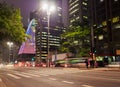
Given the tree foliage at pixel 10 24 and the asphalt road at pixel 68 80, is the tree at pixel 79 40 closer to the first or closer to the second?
the asphalt road at pixel 68 80

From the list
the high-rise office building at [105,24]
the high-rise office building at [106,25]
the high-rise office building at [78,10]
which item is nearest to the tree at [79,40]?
the high-rise office building at [105,24]

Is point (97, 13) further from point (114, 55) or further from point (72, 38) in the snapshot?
point (72, 38)

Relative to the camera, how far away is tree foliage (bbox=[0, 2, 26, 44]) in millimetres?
17141

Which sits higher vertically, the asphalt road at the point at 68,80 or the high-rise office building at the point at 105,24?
the high-rise office building at the point at 105,24

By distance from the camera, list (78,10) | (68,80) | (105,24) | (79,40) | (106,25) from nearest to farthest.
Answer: (68,80) < (79,40) < (106,25) < (105,24) < (78,10)

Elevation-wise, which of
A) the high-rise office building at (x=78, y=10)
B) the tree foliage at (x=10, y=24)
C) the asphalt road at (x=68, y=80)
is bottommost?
the asphalt road at (x=68, y=80)

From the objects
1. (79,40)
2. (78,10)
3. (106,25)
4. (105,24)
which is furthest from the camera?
(78,10)

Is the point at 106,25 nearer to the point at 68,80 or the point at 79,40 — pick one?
the point at 79,40

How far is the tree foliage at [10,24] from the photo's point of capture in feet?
56.2

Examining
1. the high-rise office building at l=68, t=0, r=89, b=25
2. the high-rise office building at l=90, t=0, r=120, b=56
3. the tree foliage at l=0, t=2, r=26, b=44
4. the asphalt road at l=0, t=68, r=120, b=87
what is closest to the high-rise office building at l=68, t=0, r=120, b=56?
the high-rise office building at l=90, t=0, r=120, b=56

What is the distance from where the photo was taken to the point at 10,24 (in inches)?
696

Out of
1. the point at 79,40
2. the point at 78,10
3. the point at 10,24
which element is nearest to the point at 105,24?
the point at 79,40

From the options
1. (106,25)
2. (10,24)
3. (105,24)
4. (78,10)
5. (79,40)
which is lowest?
(10,24)

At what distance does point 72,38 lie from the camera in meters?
70.6
